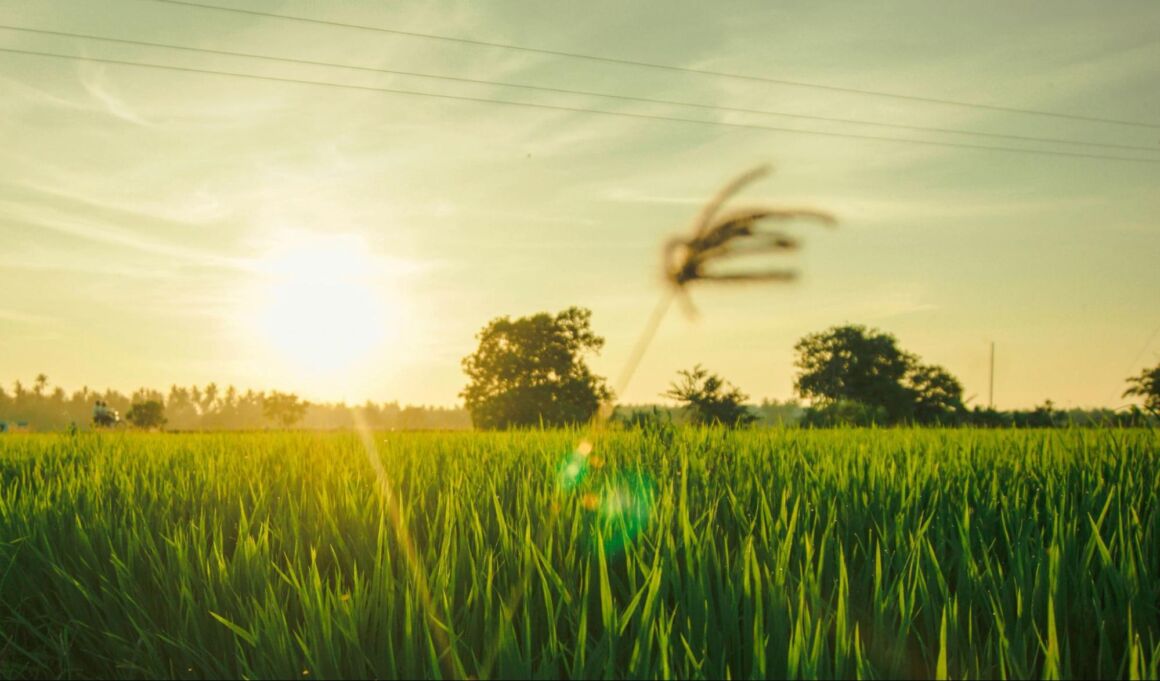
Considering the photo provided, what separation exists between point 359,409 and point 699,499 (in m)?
4.51

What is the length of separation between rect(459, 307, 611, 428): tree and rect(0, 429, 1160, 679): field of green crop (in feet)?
129

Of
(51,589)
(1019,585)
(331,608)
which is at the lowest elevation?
(51,589)

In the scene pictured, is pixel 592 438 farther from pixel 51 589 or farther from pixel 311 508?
pixel 51 589

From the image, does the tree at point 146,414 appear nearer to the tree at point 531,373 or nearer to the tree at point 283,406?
the tree at point 283,406

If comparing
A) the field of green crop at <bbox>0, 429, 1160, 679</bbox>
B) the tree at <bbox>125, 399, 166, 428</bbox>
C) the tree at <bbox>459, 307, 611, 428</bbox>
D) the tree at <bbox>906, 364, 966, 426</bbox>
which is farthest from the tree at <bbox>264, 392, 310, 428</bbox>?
the field of green crop at <bbox>0, 429, 1160, 679</bbox>

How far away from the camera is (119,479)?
4223mm

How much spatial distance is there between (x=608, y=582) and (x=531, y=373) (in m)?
43.4

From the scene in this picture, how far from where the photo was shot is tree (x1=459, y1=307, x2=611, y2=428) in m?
43.4

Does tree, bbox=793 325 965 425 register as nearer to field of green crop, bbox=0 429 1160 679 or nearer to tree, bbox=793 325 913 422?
tree, bbox=793 325 913 422

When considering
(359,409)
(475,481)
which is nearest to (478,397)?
(359,409)

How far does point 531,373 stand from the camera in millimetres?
44969

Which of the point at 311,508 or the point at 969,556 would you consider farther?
the point at 311,508

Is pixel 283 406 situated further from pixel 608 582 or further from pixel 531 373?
pixel 608 582

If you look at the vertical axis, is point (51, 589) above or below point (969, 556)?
below
